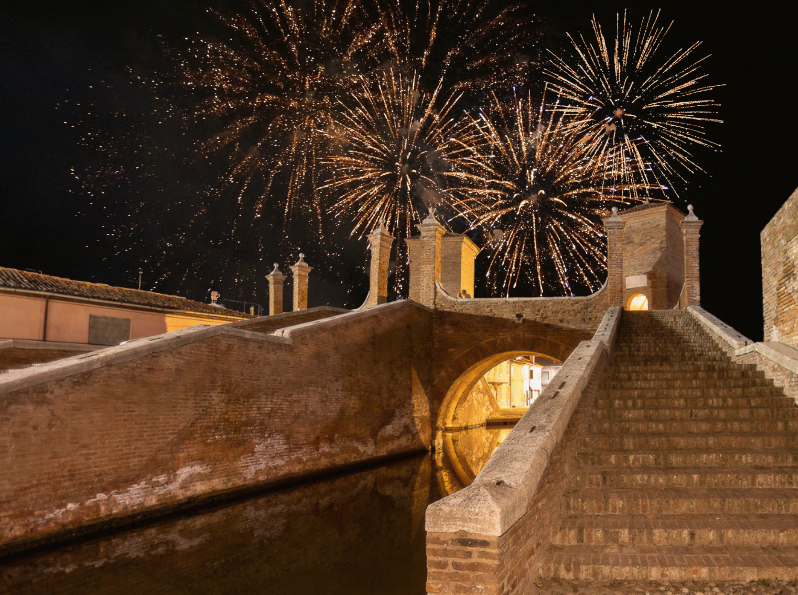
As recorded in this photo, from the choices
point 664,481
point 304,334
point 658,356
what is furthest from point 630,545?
point 304,334

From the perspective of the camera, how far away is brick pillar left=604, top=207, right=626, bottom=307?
14109 millimetres

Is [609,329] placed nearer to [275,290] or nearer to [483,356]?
[483,356]

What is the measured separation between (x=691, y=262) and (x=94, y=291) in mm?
15729

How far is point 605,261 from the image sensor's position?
51.4ft

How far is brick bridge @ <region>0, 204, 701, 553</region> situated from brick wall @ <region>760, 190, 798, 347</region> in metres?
4.15

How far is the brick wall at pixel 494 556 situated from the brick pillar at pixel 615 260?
11230mm

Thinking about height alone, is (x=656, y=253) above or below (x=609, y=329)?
above

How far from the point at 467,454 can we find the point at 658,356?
7.46 metres

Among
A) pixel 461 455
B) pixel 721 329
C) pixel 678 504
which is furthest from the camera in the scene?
pixel 461 455

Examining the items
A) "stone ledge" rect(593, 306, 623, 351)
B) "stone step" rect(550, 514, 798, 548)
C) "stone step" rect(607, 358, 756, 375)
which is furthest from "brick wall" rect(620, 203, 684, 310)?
"stone step" rect(550, 514, 798, 548)

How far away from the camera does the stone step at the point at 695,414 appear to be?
5.91 metres

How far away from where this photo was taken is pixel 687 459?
4.95 meters

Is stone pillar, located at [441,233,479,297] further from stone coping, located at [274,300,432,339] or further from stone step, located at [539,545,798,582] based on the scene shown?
stone step, located at [539,545,798,582]

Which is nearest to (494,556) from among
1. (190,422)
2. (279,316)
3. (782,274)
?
(190,422)
